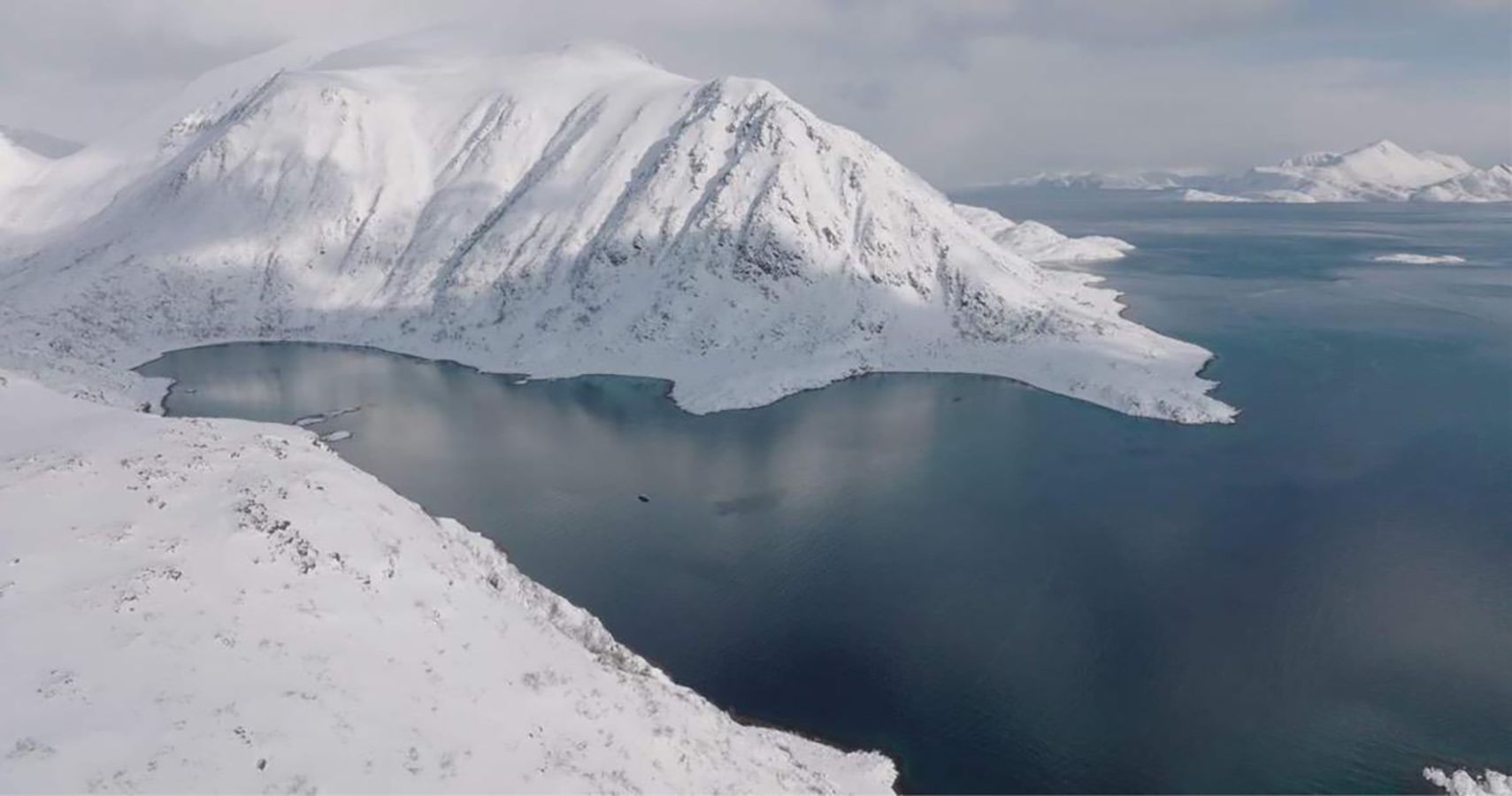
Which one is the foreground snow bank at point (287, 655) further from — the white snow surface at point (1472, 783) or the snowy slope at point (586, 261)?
the snowy slope at point (586, 261)

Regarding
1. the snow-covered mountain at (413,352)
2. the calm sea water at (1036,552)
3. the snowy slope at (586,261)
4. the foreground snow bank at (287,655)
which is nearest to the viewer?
the foreground snow bank at (287,655)

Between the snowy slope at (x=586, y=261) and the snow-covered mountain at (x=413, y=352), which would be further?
the snowy slope at (x=586, y=261)

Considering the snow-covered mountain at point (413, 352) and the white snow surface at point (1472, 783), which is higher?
the snow-covered mountain at point (413, 352)

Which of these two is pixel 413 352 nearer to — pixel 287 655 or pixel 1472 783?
pixel 287 655

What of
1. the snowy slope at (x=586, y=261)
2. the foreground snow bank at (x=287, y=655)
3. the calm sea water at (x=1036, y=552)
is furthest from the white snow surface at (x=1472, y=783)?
the snowy slope at (x=586, y=261)

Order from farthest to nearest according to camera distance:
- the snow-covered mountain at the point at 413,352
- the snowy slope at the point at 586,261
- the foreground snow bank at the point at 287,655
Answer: the snowy slope at the point at 586,261
the snow-covered mountain at the point at 413,352
the foreground snow bank at the point at 287,655

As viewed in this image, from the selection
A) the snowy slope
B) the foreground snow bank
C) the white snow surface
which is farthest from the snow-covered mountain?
the white snow surface

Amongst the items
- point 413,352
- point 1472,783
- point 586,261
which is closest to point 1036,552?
point 1472,783
